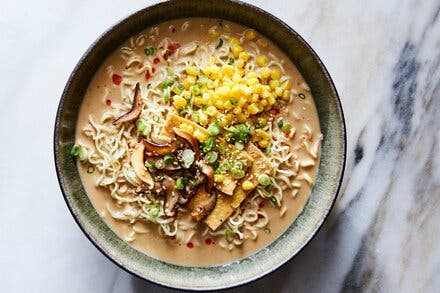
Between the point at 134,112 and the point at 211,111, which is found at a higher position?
the point at 211,111

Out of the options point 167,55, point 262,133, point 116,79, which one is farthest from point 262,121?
point 116,79

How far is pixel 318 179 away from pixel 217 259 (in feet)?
2.89

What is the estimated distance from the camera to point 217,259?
13.1 ft

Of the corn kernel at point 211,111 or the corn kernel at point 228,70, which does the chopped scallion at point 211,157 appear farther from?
the corn kernel at point 228,70

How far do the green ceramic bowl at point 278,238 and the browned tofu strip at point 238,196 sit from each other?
1.07ft

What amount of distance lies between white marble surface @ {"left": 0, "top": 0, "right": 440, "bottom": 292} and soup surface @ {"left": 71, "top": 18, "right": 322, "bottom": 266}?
39 cm

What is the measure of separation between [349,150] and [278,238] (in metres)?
0.87

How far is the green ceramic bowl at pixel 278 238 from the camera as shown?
382 cm

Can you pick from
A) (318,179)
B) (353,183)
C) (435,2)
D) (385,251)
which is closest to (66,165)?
(318,179)

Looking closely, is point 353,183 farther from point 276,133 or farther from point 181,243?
point 181,243

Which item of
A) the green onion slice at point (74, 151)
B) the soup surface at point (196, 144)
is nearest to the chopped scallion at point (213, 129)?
the soup surface at point (196, 144)

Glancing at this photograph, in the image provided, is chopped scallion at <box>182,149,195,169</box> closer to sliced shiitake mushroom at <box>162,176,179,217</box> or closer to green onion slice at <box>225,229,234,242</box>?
sliced shiitake mushroom at <box>162,176,179,217</box>

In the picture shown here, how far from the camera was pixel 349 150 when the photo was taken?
4309mm

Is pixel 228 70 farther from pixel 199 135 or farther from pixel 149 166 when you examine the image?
pixel 149 166
